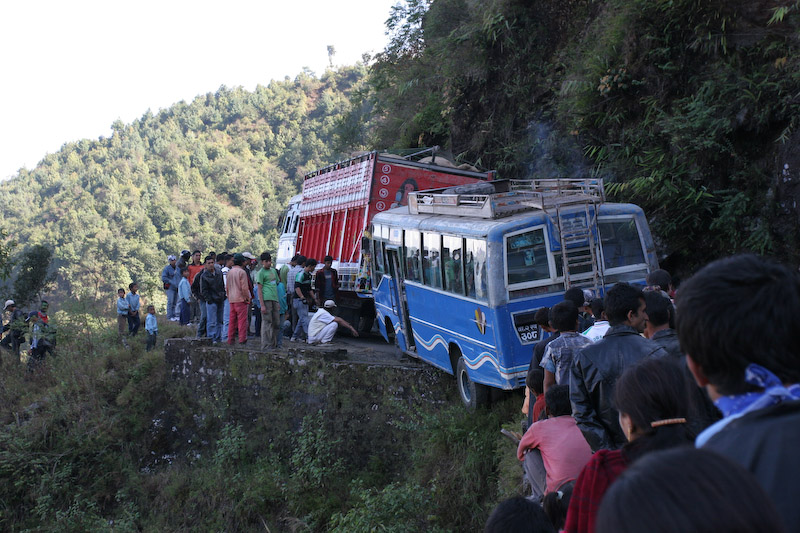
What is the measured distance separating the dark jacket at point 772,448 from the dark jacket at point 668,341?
1.95m

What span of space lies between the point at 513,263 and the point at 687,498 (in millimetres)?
6409

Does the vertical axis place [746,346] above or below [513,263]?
above

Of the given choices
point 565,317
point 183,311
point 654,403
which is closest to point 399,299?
point 565,317

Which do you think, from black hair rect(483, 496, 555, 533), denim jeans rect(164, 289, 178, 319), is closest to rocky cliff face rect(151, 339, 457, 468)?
denim jeans rect(164, 289, 178, 319)

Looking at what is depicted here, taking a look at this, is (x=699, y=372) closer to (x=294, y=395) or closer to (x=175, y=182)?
(x=294, y=395)

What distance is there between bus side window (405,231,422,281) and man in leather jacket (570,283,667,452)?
20.5 feet

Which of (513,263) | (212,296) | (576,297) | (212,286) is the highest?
(513,263)

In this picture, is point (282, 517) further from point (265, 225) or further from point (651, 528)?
point (265, 225)

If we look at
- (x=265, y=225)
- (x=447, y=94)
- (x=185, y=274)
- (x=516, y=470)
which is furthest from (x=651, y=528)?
(x=265, y=225)

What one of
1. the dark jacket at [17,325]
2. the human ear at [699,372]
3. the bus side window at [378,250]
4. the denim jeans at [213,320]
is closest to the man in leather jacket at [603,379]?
the human ear at [699,372]

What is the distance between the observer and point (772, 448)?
1468mm

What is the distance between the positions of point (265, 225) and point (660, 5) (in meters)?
59.1

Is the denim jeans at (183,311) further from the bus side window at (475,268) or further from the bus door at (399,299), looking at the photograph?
the bus side window at (475,268)

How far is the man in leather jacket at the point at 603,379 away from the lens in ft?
11.7
